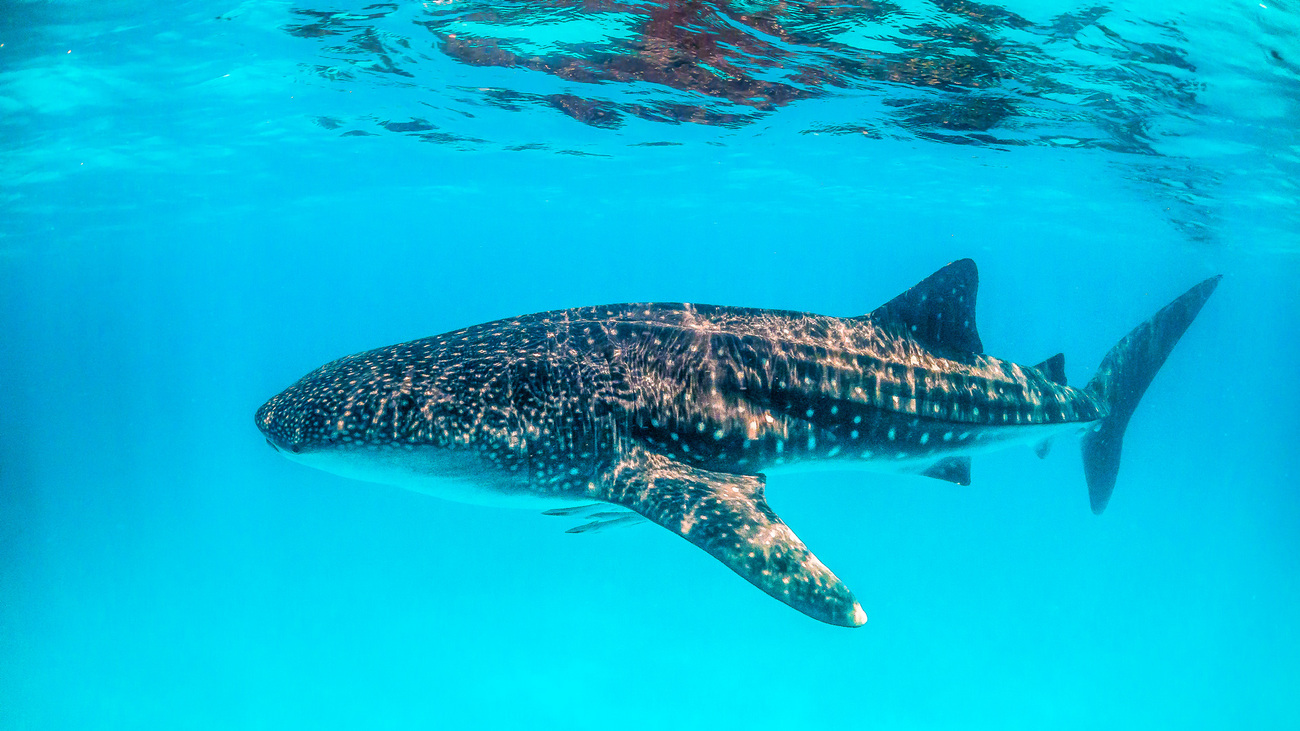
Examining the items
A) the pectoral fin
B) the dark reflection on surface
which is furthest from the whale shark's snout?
the dark reflection on surface

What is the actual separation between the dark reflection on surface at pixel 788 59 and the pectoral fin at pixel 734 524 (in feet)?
29.7

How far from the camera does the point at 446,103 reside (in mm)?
18125

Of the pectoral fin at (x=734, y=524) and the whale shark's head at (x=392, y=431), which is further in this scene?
the whale shark's head at (x=392, y=431)

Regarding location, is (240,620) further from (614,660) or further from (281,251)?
(281,251)

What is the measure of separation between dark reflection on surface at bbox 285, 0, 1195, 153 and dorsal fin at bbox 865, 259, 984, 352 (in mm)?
6549

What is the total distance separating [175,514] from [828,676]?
4240 cm

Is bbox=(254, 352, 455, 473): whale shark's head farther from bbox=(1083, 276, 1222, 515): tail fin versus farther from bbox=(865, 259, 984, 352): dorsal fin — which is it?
bbox=(1083, 276, 1222, 515): tail fin

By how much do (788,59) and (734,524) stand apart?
11947 millimetres

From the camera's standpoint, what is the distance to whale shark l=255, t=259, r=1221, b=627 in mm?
4426

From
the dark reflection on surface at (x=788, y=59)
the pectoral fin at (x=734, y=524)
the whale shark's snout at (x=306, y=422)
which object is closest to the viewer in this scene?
the pectoral fin at (x=734, y=524)

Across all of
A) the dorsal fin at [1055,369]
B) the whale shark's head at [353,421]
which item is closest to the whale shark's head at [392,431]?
the whale shark's head at [353,421]

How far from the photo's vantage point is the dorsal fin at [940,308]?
21.5 ft

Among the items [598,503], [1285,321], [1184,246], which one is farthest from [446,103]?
[1285,321]

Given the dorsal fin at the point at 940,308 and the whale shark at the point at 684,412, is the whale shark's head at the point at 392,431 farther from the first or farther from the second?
the dorsal fin at the point at 940,308
